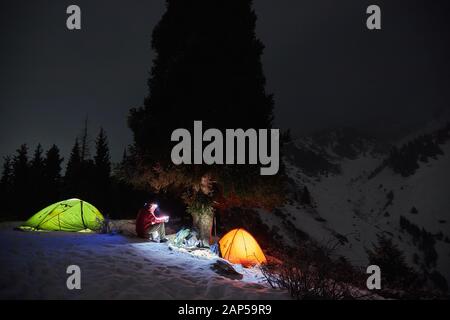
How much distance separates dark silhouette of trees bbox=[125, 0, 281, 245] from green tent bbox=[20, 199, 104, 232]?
251 centimetres

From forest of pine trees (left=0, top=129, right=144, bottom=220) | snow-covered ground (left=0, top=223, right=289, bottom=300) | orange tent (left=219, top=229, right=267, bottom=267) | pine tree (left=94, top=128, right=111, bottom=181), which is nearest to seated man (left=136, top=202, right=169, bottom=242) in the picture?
snow-covered ground (left=0, top=223, right=289, bottom=300)

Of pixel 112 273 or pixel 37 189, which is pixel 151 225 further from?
pixel 37 189

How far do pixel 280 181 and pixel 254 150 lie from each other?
1.89 m

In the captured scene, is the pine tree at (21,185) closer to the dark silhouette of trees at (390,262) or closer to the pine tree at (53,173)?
the pine tree at (53,173)

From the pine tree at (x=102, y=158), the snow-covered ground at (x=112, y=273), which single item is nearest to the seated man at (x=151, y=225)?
the snow-covered ground at (x=112, y=273)

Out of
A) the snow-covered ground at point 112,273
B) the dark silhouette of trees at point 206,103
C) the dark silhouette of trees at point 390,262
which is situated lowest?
the dark silhouette of trees at point 390,262

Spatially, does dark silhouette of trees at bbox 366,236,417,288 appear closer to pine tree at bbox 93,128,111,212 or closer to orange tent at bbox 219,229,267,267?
orange tent at bbox 219,229,267,267

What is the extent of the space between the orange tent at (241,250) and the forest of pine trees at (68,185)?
25.6 meters

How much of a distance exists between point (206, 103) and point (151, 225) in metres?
5.21

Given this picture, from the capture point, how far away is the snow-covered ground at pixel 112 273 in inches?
202

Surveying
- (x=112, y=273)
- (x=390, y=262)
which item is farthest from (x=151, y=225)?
(x=390, y=262)

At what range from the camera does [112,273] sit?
20.0 feet
